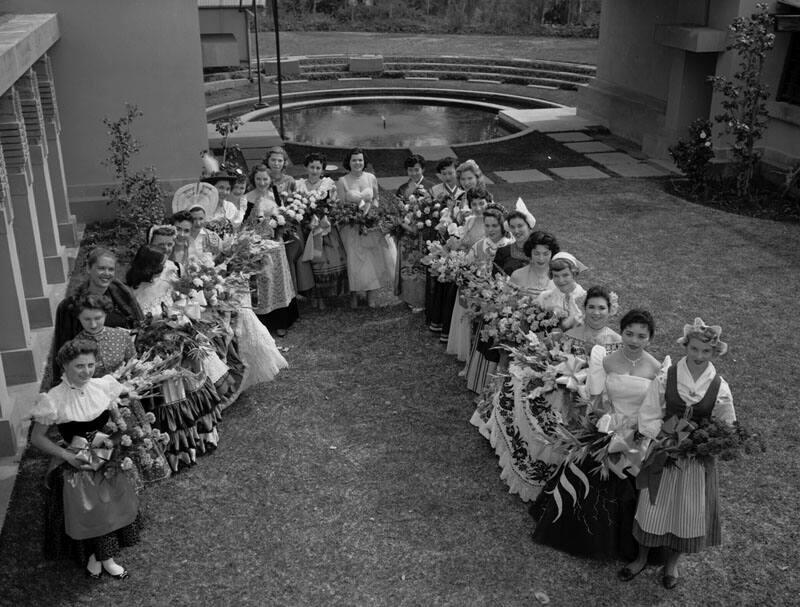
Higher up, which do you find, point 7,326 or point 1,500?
point 7,326

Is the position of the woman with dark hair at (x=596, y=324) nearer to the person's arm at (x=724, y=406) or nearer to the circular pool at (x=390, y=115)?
the person's arm at (x=724, y=406)

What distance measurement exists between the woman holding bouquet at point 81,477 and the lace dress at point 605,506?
3.07 m

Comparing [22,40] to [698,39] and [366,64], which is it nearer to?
[698,39]

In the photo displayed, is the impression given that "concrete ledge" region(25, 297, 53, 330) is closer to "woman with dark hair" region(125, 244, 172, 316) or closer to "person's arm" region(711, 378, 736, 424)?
"woman with dark hair" region(125, 244, 172, 316)

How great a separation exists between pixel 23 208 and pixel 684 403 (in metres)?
7.08

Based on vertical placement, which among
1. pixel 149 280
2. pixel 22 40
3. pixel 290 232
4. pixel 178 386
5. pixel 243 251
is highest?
pixel 22 40

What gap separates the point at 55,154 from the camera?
12.6 meters

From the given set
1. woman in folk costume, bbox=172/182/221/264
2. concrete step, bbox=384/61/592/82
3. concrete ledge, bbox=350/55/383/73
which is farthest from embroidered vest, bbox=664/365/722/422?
concrete ledge, bbox=350/55/383/73

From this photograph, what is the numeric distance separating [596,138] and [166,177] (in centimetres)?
1033

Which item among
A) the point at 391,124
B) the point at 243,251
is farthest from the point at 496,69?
the point at 243,251

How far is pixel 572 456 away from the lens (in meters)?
6.33

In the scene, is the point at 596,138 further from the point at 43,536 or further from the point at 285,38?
the point at 285,38

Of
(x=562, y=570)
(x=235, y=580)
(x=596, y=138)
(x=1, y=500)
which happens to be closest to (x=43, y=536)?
(x=1, y=500)

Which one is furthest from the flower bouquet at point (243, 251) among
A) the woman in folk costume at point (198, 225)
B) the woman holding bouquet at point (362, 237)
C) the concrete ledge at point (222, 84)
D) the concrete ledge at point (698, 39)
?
the concrete ledge at point (222, 84)
